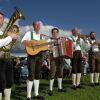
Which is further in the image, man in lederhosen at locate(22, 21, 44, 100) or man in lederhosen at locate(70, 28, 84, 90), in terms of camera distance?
man in lederhosen at locate(70, 28, 84, 90)

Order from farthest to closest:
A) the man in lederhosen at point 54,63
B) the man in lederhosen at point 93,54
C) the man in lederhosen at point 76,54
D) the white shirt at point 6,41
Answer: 1. the man in lederhosen at point 93,54
2. the man in lederhosen at point 76,54
3. the man in lederhosen at point 54,63
4. the white shirt at point 6,41

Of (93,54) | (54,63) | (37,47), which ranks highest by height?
(93,54)

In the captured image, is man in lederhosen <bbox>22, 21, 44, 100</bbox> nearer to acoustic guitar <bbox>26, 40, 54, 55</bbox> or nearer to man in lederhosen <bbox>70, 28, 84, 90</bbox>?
acoustic guitar <bbox>26, 40, 54, 55</bbox>

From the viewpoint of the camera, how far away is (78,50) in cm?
1316

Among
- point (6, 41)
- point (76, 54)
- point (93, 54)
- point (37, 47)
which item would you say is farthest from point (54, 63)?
point (6, 41)

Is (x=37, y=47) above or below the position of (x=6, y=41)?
above

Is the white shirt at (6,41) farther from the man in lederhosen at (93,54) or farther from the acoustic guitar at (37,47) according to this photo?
the man in lederhosen at (93,54)

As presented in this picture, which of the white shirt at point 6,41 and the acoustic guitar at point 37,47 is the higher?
the acoustic guitar at point 37,47

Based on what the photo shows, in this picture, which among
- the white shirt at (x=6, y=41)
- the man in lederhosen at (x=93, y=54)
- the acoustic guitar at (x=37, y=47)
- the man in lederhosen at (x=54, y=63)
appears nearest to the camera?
the white shirt at (x=6, y=41)

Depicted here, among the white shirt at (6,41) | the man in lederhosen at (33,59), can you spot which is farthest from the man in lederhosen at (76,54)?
the white shirt at (6,41)

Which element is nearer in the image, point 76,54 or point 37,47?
point 37,47

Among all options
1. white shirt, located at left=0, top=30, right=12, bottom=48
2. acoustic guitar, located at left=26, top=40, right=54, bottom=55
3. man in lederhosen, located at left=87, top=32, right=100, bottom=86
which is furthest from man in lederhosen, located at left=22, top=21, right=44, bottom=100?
man in lederhosen, located at left=87, top=32, right=100, bottom=86

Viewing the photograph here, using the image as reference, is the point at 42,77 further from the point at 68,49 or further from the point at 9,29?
the point at 9,29

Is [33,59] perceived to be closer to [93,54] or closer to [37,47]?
[37,47]
